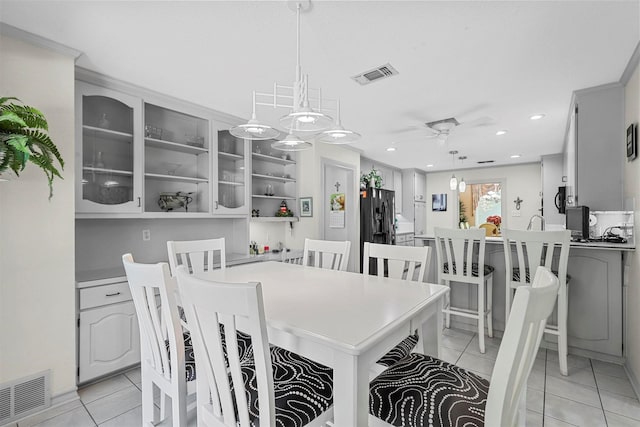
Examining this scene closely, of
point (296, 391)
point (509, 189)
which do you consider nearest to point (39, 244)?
point (296, 391)

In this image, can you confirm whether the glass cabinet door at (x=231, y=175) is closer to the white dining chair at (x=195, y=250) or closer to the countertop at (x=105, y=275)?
the countertop at (x=105, y=275)

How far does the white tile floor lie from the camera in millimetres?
1817

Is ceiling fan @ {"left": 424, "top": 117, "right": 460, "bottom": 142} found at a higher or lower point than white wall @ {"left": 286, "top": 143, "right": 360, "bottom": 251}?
higher

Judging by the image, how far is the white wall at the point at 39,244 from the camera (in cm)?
182

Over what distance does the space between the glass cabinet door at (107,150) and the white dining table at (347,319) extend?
114 cm

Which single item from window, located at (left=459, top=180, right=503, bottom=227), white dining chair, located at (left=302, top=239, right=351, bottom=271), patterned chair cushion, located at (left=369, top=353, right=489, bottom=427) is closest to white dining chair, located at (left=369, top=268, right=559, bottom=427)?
patterned chair cushion, located at (left=369, top=353, right=489, bottom=427)

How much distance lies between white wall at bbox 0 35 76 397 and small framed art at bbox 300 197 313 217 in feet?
8.10

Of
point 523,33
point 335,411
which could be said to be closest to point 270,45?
point 523,33

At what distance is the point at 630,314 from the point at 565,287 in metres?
0.47

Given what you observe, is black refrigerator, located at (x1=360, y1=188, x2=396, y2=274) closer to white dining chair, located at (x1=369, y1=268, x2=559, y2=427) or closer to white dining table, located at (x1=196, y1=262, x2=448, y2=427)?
white dining table, located at (x1=196, y1=262, x2=448, y2=427)

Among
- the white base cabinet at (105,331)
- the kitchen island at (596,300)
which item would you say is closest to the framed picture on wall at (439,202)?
the kitchen island at (596,300)

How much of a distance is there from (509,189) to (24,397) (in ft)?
26.2

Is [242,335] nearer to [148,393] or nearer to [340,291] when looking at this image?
[148,393]

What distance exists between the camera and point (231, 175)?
11.0 ft
